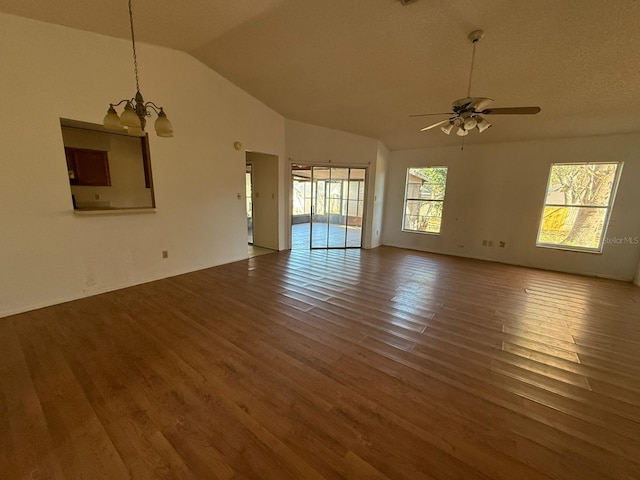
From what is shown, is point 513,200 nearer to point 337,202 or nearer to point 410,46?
point 337,202

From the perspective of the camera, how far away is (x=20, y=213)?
274 cm

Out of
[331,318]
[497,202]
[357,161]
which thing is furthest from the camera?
[357,161]

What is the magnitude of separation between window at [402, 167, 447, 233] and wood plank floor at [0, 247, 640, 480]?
3.36m

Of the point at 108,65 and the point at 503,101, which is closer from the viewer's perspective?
the point at 108,65

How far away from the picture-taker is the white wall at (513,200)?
4578mm

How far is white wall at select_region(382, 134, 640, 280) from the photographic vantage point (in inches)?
180

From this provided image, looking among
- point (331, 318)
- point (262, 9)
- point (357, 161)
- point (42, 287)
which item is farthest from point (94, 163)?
point (357, 161)

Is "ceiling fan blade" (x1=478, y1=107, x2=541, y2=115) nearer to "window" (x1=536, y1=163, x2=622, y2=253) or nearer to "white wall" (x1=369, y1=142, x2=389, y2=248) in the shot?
"window" (x1=536, y1=163, x2=622, y2=253)

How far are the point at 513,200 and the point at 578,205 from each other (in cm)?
103

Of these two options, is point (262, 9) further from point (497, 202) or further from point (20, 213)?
point (497, 202)

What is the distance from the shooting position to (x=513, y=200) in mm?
5469

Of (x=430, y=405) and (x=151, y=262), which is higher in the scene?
(x=151, y=262)

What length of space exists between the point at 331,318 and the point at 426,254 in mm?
4269

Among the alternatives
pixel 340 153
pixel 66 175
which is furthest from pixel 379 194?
pixel 66 175
